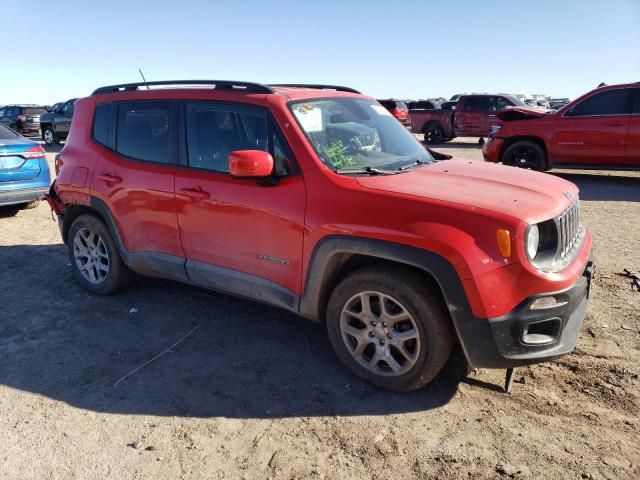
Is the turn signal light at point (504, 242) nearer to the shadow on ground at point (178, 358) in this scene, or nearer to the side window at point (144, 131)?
the shadow on ground at point (178, 358)

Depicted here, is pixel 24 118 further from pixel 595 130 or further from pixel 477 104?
pixel 595 130

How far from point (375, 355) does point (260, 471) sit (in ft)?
3.34

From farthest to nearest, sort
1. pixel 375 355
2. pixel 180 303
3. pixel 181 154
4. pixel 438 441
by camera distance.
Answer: pixel 180 303, pixel 181 154, pixel 375 355, pixel 438 441

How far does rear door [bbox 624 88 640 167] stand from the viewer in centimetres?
974

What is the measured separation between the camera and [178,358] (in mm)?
3746

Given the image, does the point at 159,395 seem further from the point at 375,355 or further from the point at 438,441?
the point at 438,441

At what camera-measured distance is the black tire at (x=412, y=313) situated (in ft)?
9.85

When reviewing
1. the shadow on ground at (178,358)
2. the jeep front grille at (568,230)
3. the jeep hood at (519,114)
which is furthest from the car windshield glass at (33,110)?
the jeep front grille at (568,230)

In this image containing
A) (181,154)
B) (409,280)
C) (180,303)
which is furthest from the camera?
(180,303)

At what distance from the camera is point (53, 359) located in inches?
148

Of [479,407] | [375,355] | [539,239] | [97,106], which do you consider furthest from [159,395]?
[97,106]

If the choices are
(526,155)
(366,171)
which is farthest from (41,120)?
(366,171)

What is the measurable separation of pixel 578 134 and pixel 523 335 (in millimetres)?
8934

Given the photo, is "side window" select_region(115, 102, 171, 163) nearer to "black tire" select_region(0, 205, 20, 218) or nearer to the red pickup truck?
"black tire" select_region(0, 205, 20, 218)
